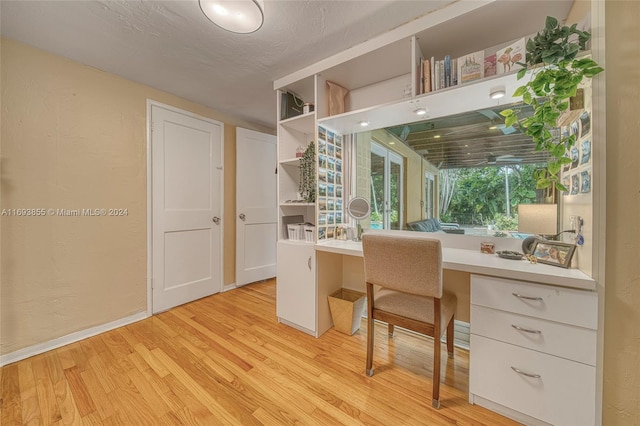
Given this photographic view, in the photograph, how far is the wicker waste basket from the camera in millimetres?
1949

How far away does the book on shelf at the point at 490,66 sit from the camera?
1331mm

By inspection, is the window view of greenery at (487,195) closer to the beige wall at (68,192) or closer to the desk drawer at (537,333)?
the desk drawer at (537,333)

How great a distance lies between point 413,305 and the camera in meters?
1.38

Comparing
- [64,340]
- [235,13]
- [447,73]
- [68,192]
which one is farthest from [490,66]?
[64,340]

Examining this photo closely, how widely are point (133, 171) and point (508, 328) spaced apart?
307 cm

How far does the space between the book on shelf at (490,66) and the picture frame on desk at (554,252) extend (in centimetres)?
101

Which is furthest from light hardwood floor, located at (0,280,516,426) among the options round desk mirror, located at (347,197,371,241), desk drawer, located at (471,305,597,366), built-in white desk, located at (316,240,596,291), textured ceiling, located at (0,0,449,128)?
textured ceiling, located at (0,0,449,128)

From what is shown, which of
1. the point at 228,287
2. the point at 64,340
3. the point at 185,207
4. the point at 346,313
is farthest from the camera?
the point at 228,287

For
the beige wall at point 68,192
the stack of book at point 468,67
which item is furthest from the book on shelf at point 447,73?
the beige wall at point 68,192

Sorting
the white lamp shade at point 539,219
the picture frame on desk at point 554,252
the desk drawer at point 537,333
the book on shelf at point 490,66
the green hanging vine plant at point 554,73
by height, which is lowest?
the desk drawer at point 537,333

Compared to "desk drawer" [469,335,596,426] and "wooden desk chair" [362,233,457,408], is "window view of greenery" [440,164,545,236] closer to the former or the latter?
"wooden desk chair" [362,233,457,408]

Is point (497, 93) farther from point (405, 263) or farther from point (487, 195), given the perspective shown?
point (405, 263)

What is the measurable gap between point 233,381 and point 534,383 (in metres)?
1.62

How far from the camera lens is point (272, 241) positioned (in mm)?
3447
